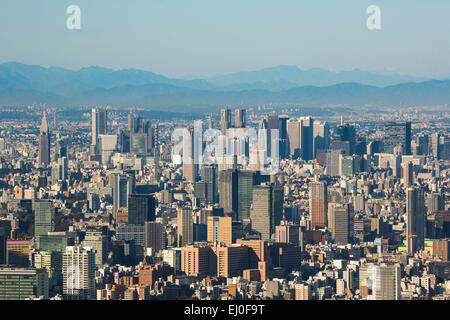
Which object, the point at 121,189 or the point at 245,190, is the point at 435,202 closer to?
the point at 245,190

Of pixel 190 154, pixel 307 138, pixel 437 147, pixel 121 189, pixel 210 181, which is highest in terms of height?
pixel 307 138

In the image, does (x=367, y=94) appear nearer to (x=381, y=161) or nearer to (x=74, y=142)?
(x=381, y=161)

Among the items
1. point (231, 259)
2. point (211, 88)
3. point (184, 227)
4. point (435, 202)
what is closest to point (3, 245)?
point (231, 259)

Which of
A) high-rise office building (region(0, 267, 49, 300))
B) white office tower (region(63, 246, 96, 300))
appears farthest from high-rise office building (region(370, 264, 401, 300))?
high-rise office building (region(0, 267, 49, 300))

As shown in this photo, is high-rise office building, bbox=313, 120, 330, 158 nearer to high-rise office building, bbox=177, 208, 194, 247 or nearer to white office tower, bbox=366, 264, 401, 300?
high-rise office building, bbox=177, 208, 194, 247
